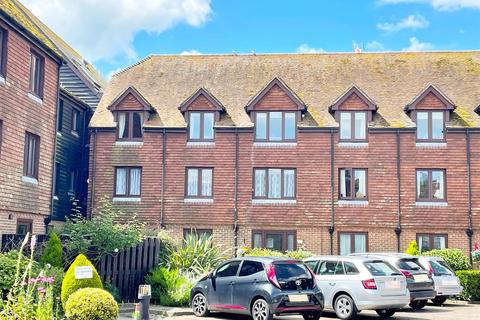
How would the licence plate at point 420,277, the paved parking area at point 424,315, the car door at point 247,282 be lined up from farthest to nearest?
the licence plate at point 420,277 → the paved parking area at point 424,315 → the car door at point 247,282

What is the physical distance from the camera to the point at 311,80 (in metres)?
31.5

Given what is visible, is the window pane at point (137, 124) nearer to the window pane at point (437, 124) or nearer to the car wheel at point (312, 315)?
the window pane at point (437, 124)

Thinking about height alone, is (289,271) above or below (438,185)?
below

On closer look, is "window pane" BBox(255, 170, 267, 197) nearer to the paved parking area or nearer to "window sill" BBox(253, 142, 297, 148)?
"window sill" BBox(253, 142, 297, 148)

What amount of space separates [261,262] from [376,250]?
46.5ft

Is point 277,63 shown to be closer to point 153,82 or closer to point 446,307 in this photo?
point 153,82

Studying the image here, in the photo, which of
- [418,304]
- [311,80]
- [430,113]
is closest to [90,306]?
[418,304]

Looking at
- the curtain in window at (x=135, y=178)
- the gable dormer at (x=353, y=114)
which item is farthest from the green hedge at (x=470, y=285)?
the curtain in window at (x=135, y=178)

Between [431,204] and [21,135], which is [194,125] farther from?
[431,204]

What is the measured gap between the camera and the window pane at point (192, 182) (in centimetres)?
2894

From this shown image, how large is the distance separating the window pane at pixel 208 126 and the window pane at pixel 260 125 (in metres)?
2.09

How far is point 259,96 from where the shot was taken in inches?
1132

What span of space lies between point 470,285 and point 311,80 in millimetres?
13563

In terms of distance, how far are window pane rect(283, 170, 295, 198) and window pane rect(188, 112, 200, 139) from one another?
175 inches
